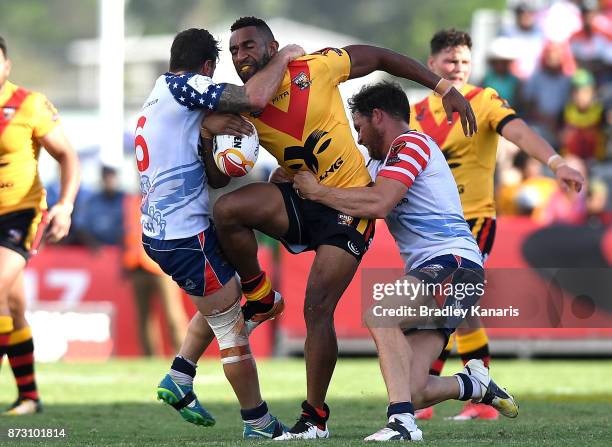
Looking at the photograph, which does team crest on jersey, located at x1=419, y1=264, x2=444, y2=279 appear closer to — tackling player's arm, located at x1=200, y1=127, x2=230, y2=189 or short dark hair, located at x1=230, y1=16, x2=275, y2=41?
tackling player's arm, located at x1=200, y1=127, x2=230, y2=189

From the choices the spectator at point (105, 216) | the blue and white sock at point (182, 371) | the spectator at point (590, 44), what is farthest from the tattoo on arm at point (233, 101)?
the spectator at point (590, 44)

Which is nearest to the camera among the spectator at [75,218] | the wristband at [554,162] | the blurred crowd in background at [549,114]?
the wristband at [554,162]

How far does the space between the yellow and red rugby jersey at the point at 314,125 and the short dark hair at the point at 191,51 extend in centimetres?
41

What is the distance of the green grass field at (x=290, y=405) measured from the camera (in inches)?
292

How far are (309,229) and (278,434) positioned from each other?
1180mm

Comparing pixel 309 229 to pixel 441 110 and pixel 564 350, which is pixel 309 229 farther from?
pixel 564 350

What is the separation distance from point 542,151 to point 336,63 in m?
1.61

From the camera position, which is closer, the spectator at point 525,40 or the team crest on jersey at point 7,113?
the team crest on jersey at point 7,113

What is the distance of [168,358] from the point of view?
15531mm

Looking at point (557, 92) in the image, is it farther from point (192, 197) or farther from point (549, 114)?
point (192, 197)

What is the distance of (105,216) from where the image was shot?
54.7 feet

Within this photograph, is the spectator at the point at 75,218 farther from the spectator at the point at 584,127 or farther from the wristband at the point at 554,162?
the wristband at the point at 554,162

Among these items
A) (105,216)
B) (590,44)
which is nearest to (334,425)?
(105,216)

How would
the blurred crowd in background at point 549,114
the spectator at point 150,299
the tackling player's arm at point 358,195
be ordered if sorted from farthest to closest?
1. the blurred crowd in background at point 549,114
2. the spectator at point 150,299
3. the tackling player's arm at point 358,195
